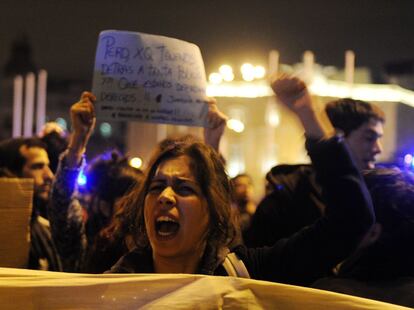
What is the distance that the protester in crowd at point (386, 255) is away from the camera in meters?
2.17

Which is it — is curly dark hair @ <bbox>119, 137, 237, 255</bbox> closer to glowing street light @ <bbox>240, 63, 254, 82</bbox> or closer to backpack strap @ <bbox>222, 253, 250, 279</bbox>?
backpack strap @ <bbox>222, 253, 250, 279</bbox>

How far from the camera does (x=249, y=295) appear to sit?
149 centimetres

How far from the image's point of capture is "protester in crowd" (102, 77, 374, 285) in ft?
6.64

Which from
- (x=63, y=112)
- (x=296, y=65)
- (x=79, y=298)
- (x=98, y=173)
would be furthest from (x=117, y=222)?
(x=63, y=112)

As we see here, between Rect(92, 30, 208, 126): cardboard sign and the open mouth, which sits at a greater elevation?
Rect(92, 30, 208, 126): cardboard sign

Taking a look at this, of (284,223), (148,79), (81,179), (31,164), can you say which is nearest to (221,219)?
(284,223)

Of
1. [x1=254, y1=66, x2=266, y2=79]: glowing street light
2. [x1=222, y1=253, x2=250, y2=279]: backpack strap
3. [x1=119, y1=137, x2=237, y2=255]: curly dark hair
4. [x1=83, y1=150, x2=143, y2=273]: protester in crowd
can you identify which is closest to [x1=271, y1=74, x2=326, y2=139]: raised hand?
[x1=119, y1=137, x2=237, y2=255]: curly dark hair

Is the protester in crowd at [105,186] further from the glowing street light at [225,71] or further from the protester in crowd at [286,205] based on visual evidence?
the glowing street light at [225,71]

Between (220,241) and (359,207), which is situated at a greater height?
(359,207)

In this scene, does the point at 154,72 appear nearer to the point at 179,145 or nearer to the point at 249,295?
the point at 179,145

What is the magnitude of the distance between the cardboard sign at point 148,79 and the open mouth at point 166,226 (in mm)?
989

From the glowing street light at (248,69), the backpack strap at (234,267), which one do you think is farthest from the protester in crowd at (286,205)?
the glowing street light at (248,69)

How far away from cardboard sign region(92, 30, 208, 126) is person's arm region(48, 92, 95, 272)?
76 mm

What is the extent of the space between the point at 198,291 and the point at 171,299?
7 centimetres
